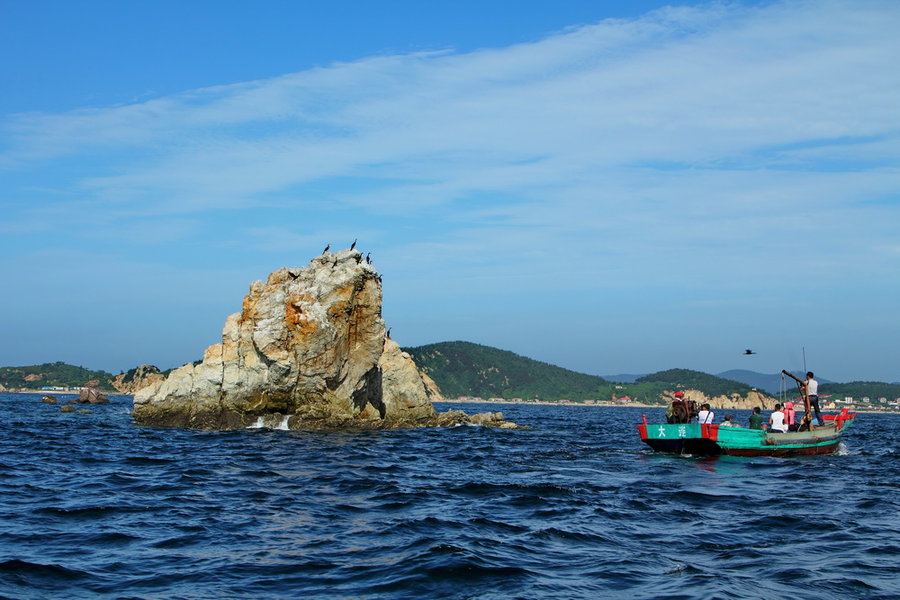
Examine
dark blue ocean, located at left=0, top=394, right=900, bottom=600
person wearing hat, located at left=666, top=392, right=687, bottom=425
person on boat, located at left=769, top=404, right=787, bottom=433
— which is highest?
person wearing hat, located at left=666, top=392, right=687, bottom=425

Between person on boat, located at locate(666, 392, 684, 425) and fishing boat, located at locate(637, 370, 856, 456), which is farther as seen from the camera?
person on boat, located at locate(666, 392, 684, 425)

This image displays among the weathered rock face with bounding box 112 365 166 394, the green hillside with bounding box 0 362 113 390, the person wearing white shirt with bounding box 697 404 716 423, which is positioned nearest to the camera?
the person wearing white shirt with bounding box 697 404 716 423

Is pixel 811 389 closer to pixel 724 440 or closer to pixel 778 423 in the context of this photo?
pixel 778 423

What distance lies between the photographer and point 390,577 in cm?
1333

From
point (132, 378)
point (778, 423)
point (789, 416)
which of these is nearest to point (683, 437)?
point (778, 423)

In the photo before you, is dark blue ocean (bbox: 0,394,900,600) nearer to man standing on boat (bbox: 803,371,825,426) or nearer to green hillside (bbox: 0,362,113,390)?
man standing on boat (bbox: 803,371,825,426)

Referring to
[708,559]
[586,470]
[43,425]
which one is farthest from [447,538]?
[43,425]

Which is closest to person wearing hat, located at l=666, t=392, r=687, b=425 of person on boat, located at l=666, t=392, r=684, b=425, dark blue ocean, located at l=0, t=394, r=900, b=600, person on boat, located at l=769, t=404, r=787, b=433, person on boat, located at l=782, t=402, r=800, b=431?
person on boat, located at l=666, t=392, r=684, b=425

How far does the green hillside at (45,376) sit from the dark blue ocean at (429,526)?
533 feet

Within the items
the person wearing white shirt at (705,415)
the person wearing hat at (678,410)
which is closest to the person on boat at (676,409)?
the person wearing hat at (678,410)

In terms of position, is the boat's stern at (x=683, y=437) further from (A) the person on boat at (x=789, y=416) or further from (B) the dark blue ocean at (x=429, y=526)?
(A) the person on boat at (x=789, y=416)

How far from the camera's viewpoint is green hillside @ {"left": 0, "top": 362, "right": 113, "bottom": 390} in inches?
7121

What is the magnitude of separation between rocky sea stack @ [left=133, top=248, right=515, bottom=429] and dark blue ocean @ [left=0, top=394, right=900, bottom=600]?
11.1m

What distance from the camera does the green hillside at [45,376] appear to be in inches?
7121
